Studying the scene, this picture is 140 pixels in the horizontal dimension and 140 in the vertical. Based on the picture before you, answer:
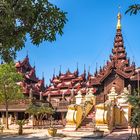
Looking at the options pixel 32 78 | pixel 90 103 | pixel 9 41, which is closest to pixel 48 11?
pixel 9 41

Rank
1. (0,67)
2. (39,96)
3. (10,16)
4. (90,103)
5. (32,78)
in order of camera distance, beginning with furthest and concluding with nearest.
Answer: (32,78) < (39,96) < (0,67) < (90,103) < (10,16)

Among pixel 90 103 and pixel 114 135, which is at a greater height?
pixel 90 103

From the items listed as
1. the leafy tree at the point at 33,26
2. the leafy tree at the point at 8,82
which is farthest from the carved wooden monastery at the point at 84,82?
the leafy tree at the point at 33,26

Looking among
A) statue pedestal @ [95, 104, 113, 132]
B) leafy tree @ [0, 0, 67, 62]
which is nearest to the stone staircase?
statue pedestal @ [95, 104, 113, 132]

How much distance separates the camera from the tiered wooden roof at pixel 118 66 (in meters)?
51.8

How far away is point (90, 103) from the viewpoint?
37.1m

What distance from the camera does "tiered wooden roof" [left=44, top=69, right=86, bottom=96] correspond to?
6219 cm

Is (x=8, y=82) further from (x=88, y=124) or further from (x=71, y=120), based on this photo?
(x=88, y=124)

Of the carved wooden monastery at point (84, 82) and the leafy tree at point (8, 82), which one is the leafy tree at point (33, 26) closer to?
the leafy tree at point (8, 82)

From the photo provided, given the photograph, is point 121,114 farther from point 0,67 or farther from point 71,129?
point 0,67

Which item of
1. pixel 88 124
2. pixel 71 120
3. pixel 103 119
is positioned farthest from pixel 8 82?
pixel 103 119

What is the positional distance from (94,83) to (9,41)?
4030cm

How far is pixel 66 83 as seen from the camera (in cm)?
6519

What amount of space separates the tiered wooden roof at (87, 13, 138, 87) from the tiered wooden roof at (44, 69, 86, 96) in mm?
4515
